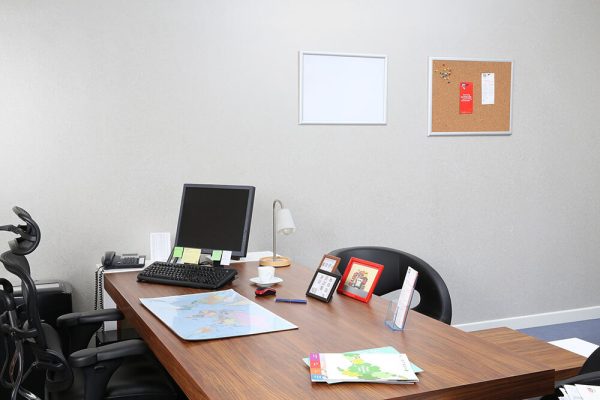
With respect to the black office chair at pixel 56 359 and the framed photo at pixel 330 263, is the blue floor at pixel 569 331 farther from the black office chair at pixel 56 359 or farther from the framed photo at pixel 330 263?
the black office chair at pixel 56 359

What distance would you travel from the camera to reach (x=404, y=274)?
10.7 feet

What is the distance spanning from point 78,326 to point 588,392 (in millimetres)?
1917

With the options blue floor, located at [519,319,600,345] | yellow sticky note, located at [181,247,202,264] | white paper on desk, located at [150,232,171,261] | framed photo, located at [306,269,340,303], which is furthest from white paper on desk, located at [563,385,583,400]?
blue floor, located at [519,319,600,345]

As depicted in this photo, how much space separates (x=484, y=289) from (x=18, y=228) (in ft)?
11.3

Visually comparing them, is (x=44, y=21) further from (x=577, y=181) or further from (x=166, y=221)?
(x=577, y=181)

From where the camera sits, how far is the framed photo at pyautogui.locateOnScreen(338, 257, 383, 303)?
2432 millimetres

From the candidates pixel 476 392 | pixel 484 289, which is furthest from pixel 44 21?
pixel 484 289

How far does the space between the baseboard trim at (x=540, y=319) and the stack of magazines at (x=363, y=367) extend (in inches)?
Answer: 115

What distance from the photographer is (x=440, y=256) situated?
4.42 m

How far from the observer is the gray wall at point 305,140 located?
3424mm

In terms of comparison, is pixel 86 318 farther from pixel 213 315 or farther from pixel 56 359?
pixel 213 315

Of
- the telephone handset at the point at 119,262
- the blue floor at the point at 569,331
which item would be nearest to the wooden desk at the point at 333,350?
the telephone handset at the point at 119,262

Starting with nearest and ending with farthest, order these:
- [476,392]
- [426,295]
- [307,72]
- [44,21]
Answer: [476,392] < [426,295] < [44,21] < [307,72]

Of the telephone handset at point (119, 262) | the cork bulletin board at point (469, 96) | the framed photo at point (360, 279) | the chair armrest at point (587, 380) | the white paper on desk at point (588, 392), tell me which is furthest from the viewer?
the cork bulletin board at point (469, 96)
